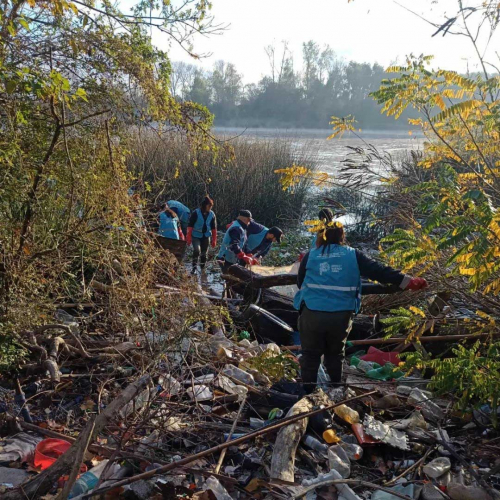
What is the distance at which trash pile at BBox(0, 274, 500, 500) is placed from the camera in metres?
2.82

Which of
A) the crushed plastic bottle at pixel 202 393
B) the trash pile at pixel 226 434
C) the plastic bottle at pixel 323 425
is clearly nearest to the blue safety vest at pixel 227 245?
the trash pile at pixel 226 434

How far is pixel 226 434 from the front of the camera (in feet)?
11.2

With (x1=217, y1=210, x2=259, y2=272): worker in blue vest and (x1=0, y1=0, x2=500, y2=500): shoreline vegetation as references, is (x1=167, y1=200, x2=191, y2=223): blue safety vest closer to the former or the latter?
(x1=217, y1=210, x2=259, y2=272): worker in blue vest

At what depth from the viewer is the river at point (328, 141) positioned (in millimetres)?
18250

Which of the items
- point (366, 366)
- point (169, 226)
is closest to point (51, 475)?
point (366, 366)

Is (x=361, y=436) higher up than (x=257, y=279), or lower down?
lower down

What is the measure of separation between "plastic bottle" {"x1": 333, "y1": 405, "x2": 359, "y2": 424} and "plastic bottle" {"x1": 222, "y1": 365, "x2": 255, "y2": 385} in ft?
2.77

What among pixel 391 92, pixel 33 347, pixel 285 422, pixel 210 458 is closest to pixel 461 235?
pixel 391 92

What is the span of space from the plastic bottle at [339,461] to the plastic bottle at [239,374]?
45.1 inches

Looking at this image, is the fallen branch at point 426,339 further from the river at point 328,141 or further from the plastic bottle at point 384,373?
the river at point 328,141

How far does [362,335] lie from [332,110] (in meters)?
55.7

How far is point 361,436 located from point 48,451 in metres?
2.04

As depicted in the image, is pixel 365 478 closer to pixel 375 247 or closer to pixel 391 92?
pixel 391 92

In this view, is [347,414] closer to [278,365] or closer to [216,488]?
[278,365]
